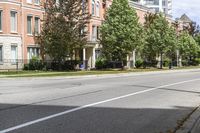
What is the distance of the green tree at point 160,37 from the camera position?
7319 cm

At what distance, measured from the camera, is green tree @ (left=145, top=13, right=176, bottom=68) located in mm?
73188

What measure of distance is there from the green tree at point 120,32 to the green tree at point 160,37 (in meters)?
14.2

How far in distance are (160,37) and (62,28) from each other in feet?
91.0

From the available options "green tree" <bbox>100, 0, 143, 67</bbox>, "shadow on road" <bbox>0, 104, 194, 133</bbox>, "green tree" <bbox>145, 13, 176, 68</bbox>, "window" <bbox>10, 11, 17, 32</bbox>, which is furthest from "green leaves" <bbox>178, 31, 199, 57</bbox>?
"shadow on road" <bbox>0, 104, 194, 133</bbox>

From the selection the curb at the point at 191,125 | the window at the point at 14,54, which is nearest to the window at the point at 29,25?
the window at the point at 14,54

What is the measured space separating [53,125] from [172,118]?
367 centimetres

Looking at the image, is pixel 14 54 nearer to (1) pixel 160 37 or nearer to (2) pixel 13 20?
(2) pixel 13 20

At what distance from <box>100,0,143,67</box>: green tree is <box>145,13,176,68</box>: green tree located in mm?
14219

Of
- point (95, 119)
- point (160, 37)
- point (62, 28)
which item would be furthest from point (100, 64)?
point (95, 119)

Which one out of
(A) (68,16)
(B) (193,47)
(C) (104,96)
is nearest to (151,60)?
(B) (193,47)

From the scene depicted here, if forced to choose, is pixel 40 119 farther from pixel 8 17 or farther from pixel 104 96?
pixel 8 17

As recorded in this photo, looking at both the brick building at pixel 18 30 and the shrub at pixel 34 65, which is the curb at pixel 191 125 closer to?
the brick building at pixel 18 30

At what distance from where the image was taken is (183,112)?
1427cm

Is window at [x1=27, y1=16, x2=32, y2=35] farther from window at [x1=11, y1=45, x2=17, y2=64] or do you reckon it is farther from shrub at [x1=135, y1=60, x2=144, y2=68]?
shrub at [x1=135, y1=60, x2=144, y2=68]
